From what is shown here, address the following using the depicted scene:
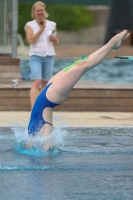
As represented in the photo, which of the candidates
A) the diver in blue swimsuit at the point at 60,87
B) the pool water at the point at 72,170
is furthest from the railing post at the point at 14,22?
the diver in blue swimsuit at the point at 60,87

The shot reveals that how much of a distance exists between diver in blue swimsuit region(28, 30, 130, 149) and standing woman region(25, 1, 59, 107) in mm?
2948

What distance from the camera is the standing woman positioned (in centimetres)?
1054

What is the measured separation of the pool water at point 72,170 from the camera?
5852 millimetres

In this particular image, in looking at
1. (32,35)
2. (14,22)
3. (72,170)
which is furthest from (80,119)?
(14,22)

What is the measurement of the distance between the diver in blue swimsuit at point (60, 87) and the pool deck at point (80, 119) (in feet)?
7.06

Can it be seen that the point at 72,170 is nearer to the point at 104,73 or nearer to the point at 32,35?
the point at 32,35

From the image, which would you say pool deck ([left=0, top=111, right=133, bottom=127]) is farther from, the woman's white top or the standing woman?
the woman's white top

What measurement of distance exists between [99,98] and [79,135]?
255 centimetres

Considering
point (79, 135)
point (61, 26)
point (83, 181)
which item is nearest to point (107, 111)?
point (79, 135)

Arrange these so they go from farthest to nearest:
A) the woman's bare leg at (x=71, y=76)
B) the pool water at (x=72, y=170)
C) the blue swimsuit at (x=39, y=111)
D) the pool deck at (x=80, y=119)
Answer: the pool deck at (x=80, y=119), the blue swimsuit at (x=39, y=111), the woman's bare leg at (x=71, y=76), the pool water at (x=72, y=170)

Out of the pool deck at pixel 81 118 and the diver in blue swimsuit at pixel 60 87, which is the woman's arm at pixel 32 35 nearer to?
the pool deck at pixel 81 118

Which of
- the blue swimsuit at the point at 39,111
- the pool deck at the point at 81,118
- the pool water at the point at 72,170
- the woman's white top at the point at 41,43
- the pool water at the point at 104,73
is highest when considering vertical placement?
the woman's white top at the point at 41,43

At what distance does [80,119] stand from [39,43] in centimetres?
137

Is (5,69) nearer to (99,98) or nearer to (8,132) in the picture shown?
(99,98)
